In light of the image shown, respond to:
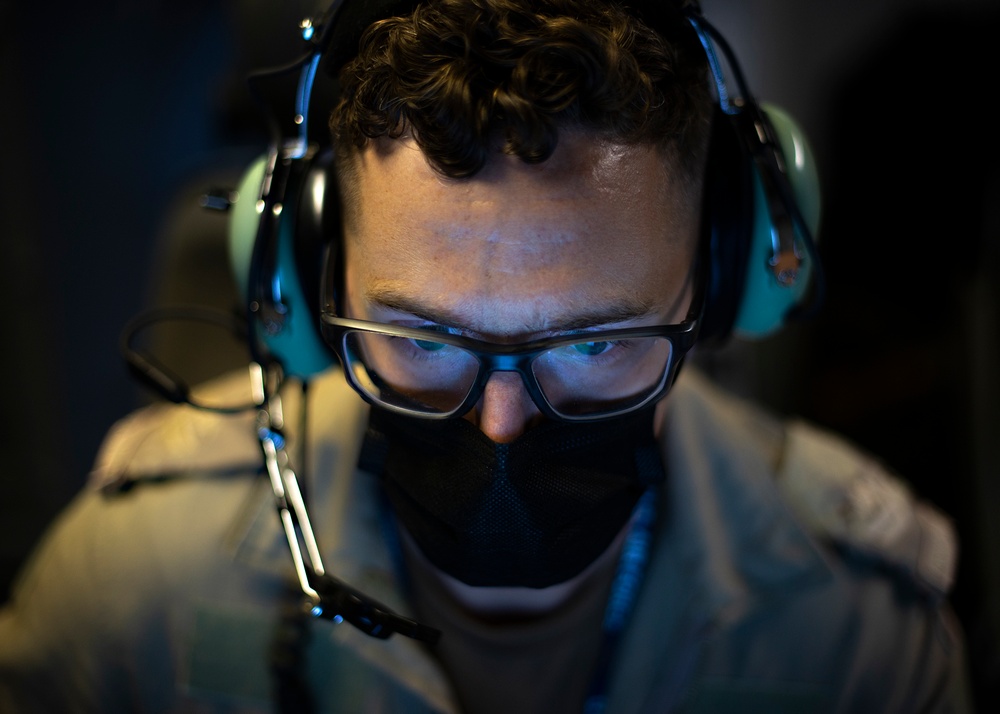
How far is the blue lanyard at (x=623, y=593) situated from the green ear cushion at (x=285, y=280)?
21.0 inches

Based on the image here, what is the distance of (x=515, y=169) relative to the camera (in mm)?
835

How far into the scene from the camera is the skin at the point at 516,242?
0.84 m

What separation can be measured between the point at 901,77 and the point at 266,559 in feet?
8.09

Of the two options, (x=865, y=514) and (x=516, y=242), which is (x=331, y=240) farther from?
(x=865, y=514)

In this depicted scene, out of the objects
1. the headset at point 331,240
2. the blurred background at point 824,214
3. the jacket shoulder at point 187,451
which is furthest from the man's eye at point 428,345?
the blurred background at point 824,214

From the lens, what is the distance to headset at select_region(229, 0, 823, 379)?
98 cm

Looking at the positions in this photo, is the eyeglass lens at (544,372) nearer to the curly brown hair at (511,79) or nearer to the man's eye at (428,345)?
the man's eye at (428,345)

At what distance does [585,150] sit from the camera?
2.78 feet

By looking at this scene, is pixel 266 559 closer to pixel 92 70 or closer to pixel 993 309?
pixel 993 309

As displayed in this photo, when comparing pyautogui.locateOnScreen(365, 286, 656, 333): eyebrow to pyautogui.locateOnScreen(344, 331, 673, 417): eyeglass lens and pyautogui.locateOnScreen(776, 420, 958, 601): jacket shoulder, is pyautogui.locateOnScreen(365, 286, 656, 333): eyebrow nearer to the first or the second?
pyautogui.locateOnScreen(344, 331, 673, 417): eyeglass lens

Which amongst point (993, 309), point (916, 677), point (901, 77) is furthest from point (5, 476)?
point (901, 77)

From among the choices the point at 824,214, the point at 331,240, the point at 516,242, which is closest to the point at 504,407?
the point at 516,242

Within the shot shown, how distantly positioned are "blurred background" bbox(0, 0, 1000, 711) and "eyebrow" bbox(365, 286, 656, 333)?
139 cm

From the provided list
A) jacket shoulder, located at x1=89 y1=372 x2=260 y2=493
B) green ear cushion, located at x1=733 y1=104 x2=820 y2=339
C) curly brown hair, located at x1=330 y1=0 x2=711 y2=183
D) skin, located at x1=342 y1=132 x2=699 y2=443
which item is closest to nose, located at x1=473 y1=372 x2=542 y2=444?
skin, located at x1=342 y1=132 x2=699 y2=443
